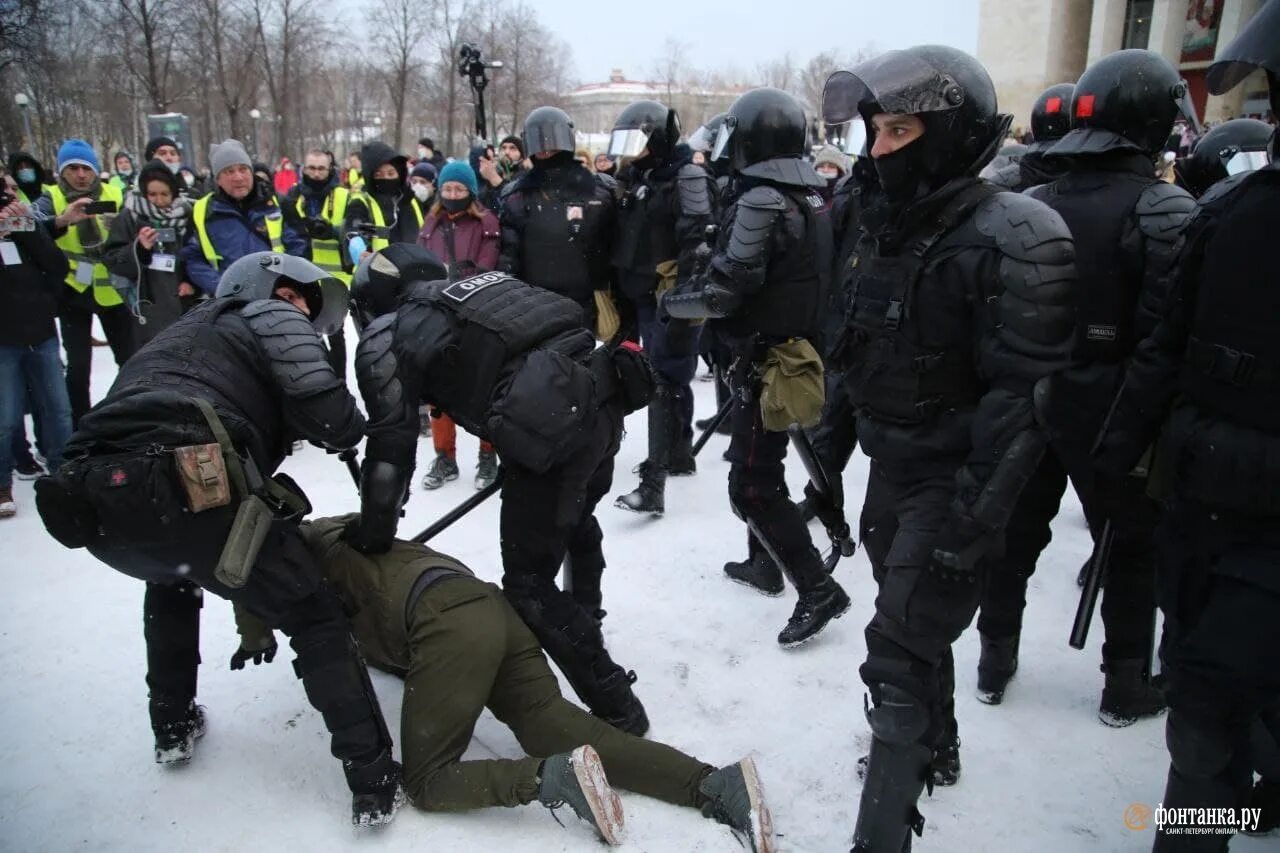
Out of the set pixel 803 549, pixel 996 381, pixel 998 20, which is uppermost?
Result: pixel 998 20

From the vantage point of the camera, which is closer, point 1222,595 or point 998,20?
point 1222,595

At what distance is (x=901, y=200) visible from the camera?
2.33 meters

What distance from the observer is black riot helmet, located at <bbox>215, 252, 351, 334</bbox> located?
2898mm

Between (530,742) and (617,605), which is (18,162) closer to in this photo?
(617,605)

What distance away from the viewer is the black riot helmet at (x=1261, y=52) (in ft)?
5.84

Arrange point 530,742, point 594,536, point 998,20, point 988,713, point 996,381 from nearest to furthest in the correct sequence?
point 996,381, point 530,742, point 988,713, point 594,536, point 998,20

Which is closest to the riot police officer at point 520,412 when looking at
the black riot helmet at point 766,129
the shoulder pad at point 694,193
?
the black riot helmet at point 766,129

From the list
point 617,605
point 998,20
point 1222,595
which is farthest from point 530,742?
point 998,20

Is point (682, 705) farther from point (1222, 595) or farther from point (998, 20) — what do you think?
point (998, 20)

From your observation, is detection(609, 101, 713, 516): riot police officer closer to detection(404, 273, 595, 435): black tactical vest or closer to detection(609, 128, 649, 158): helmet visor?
detection(609, 128, 649, 158): helmet visor

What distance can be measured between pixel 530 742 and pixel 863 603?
1.89 metres

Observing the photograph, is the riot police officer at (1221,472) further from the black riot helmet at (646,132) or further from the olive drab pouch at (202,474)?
the black riot helmet at (646,132)

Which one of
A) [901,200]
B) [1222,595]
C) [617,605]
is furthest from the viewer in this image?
[617,605]

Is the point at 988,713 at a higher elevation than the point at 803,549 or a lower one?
lower
